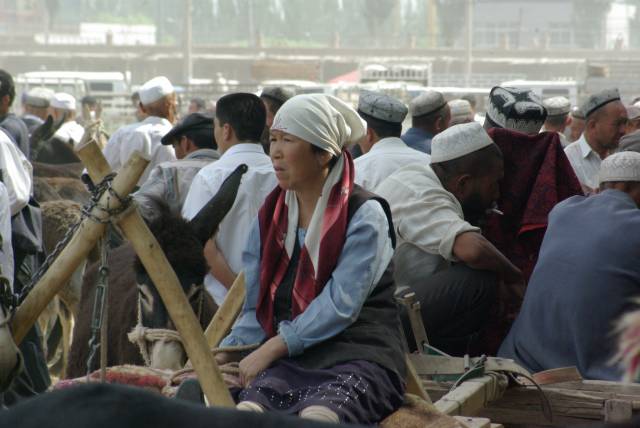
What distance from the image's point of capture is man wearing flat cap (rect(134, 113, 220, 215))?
20.1 feet

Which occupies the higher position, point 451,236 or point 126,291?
point 451,236

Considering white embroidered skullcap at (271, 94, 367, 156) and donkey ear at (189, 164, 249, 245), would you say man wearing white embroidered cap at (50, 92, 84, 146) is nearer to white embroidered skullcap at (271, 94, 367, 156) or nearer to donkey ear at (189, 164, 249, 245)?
donkey ear at (189, 164, 249, 245)

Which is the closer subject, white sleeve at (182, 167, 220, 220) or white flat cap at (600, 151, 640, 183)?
white flat cap at (600, 151, 640, 183)

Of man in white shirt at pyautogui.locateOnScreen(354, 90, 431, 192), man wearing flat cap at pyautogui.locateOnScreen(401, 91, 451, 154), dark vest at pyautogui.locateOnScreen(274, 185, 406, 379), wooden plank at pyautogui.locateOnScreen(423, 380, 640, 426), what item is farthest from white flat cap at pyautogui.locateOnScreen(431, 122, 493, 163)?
man wearing flat cap at pyautogui.locateOnScreen(401, 91, 451, 154)

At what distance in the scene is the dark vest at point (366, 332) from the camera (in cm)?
361

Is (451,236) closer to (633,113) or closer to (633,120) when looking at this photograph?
(633,120)

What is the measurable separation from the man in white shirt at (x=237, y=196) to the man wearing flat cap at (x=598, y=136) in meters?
3.31

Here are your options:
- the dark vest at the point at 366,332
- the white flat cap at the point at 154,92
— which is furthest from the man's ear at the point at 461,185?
the white flat cap at the point at 154,92

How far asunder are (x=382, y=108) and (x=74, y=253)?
379 cm

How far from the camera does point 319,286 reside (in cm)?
369

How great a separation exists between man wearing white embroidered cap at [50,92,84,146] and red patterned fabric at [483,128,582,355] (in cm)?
956

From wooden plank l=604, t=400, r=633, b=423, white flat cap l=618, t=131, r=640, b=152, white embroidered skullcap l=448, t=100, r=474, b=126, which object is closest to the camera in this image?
wooden plank l=604, t=400, r=633, b=423

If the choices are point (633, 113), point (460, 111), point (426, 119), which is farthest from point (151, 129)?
point (633, 113)

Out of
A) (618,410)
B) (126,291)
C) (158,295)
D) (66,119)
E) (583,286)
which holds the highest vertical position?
(158,295)
